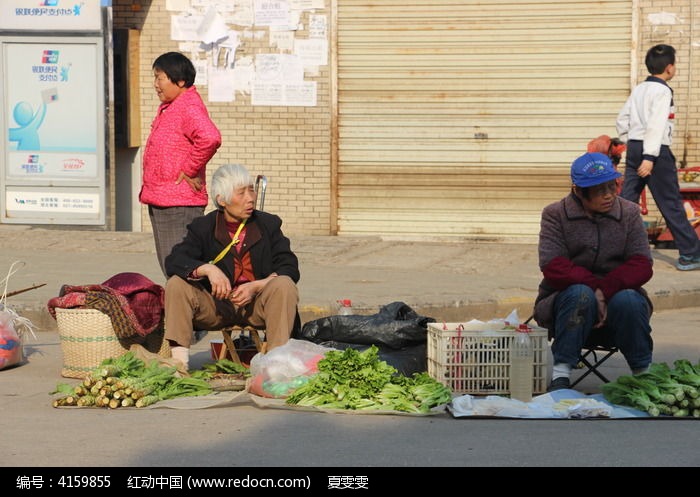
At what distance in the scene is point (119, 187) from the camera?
15.9m

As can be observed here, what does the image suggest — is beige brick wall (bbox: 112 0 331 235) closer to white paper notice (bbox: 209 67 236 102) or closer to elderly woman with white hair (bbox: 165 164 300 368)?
white paper notice (bbox: 209 67 236 102)

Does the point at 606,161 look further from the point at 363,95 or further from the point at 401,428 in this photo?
the point at 363,95

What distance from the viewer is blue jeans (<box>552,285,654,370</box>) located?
272 inches

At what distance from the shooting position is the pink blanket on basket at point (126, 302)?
24.7 ft

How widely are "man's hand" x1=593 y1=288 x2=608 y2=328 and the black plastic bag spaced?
3.07ft

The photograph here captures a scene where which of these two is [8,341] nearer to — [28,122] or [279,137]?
[279,137]

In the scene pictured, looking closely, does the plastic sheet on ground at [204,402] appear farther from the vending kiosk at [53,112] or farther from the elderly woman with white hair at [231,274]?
the vending kiosk at [53,112]

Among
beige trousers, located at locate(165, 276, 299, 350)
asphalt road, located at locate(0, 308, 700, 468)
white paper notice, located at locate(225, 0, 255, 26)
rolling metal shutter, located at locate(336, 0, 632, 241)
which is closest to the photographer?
asphalt road, located at locate(0, 308, 700, 468)

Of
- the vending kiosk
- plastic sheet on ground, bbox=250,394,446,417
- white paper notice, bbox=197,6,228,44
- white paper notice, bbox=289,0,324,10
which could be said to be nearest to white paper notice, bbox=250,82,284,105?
white paper notice, bbox=197,6,228,44

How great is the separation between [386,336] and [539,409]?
42.0 inches

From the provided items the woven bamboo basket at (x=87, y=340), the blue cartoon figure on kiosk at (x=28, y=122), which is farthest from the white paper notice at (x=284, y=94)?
the woven bamboo basket at (x=87, y=340)

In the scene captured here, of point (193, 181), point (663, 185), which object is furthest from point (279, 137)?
point (193, 181)

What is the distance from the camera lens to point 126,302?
7.55 m
